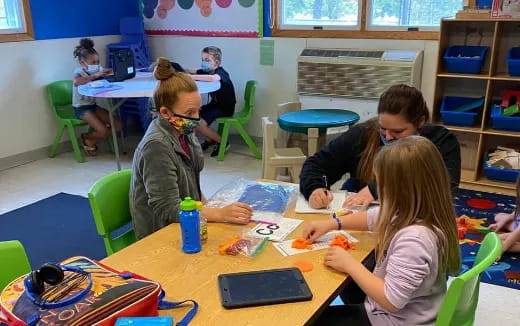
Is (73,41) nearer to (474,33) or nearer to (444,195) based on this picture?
(474,33)

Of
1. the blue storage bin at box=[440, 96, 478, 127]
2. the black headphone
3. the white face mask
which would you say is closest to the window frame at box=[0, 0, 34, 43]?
the white face mask

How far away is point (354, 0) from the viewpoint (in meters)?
4.38

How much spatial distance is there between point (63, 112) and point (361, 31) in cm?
292

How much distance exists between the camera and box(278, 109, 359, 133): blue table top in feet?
11.5

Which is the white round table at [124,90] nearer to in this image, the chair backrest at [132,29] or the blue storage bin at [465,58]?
the chair backrest at [132,29]

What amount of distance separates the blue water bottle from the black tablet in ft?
0.57

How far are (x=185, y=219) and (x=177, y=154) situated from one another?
43 cm

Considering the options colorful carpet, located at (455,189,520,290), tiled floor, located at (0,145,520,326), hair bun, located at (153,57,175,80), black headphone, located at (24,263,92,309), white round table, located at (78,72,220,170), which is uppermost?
hair bun, located at (153,57,175,80)

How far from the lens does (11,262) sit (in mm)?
1356

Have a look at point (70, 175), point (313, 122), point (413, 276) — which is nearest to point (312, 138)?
point (313, 122)

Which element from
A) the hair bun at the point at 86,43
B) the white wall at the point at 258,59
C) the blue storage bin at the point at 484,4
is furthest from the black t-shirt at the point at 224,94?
the blue storage bin at the point at 484,4

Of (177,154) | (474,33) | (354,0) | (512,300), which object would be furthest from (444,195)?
(354,0)

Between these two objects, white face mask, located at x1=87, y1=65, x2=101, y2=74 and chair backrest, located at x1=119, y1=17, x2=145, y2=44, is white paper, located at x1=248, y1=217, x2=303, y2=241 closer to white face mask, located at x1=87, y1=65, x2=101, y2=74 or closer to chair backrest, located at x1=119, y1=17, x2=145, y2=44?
white face mask, located at x1=87, y1=65, x2=101, y2=74

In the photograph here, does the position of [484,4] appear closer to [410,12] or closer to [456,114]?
[410,12]
